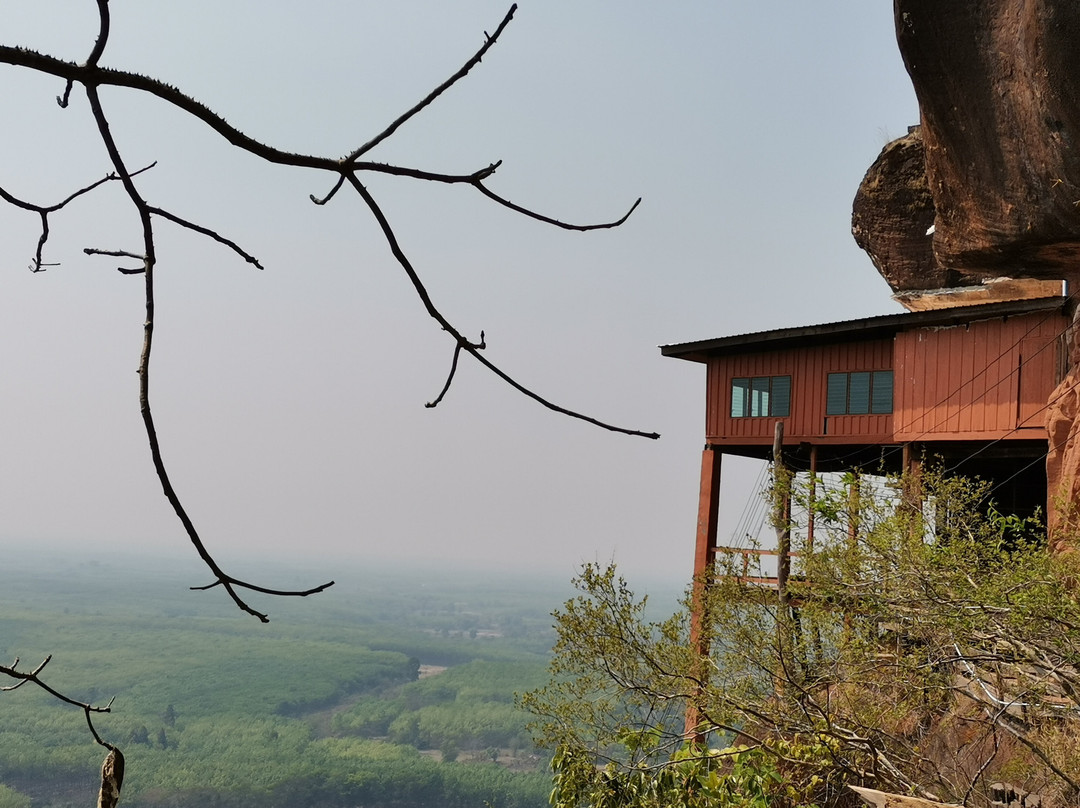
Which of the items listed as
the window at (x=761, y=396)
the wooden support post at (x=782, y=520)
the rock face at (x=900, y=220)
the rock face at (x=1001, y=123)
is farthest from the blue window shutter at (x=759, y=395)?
the rock face at (x=1001, y=123)

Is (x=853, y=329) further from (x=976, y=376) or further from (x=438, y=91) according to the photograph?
(x=438, y=91)

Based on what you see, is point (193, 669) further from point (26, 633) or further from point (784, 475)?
point (784, 475)

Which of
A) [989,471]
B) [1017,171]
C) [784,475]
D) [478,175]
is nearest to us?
[478,175]

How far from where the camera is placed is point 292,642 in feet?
555

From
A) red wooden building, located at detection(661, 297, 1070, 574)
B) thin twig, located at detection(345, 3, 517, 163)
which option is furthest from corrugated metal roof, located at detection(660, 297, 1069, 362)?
thin twig, located at detection(345, 3, 517, 163)

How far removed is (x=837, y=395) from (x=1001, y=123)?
7.52 m

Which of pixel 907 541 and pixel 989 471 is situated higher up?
pixel 989 471

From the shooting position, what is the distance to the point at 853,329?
712 inches

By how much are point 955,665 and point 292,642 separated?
A: 552 ft

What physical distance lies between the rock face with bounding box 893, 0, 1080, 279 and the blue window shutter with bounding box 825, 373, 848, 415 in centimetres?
503

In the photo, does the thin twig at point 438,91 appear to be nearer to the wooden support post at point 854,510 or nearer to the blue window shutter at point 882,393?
the wooden support post at point 854,510

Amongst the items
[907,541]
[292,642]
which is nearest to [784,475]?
[907,541]

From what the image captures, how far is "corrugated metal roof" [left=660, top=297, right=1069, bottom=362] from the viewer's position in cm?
1622

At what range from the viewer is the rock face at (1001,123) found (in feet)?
35.4
